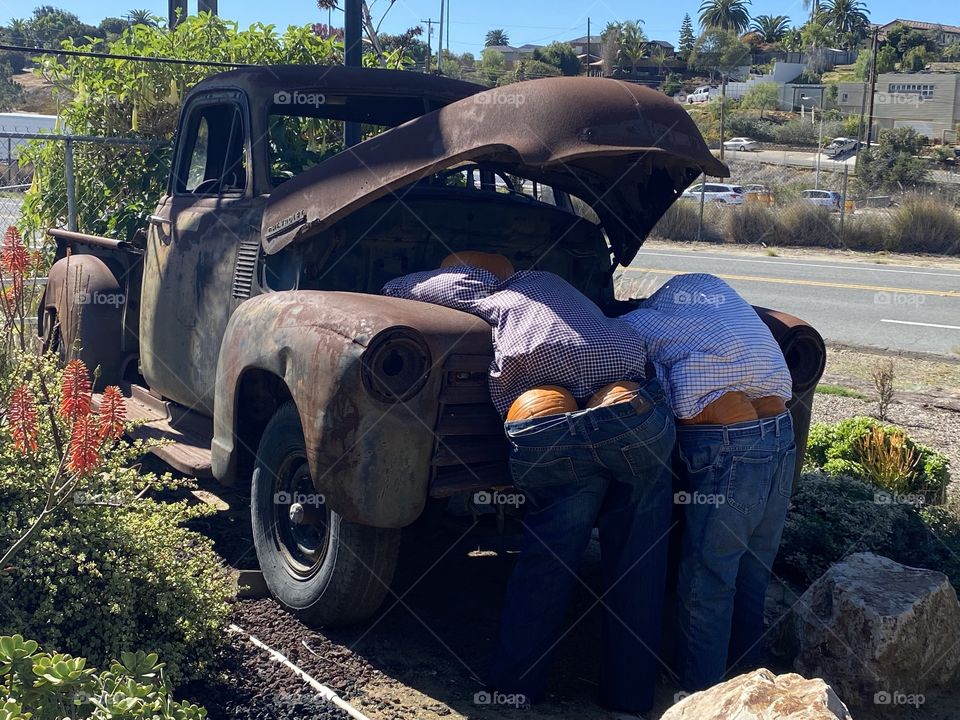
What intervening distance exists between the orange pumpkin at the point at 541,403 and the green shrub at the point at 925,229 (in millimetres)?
23808

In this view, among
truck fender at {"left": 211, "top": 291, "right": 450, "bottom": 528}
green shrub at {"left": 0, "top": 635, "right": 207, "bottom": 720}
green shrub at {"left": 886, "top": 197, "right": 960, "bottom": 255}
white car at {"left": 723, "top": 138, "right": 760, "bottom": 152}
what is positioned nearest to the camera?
green shrub at {"left": 0, "top": 635, "right": 207, "bottom": 720}

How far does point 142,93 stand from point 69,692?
8.64 meters

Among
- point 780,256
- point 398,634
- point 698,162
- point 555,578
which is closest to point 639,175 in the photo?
point 698,162

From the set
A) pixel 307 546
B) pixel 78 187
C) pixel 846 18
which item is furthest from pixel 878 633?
pixel 846 18

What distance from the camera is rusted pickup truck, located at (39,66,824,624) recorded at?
3689 millimetres

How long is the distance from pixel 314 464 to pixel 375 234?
1539 mm

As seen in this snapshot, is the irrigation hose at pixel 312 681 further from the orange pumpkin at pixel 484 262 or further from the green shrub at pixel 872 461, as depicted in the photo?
the green shrub at pixel 872 461

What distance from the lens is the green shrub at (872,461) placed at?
604 centimetres

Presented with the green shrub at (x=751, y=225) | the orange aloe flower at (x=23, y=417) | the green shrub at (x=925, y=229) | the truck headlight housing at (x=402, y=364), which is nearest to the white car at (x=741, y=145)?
the green shrub at (x=751, y=225)

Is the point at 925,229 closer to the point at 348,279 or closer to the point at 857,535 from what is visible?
the point at 857,535

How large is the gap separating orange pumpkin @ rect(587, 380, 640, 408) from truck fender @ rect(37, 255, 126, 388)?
3.69 meters

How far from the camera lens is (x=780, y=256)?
24188mm

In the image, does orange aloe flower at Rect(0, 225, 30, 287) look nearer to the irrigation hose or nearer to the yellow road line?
the irrigation hose

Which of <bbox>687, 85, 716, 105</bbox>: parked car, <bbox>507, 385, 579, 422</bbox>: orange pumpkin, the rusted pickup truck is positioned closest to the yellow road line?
the rusted pickup truck
